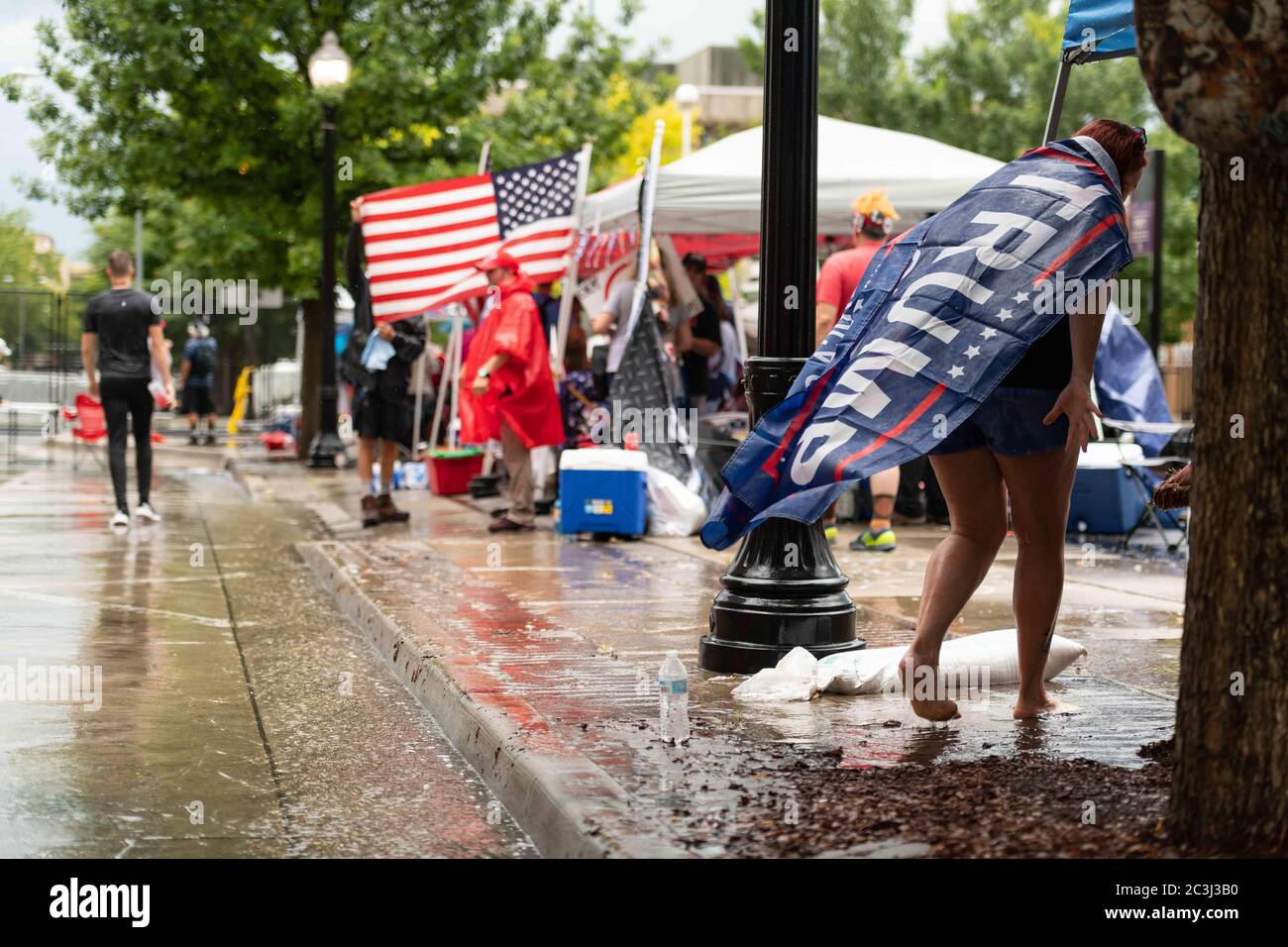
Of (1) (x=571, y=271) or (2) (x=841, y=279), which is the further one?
(1) (x=571, y=271)

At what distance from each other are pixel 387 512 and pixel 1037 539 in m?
8.61

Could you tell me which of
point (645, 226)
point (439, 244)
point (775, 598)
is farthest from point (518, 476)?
point (775, 598)

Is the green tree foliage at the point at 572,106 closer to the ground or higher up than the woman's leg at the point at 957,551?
higher up

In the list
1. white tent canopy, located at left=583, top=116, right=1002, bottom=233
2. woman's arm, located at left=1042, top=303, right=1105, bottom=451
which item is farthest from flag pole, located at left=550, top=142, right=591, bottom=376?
woman's arm, located at left=1042, top=303, right=1105, bottom=451

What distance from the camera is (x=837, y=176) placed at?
43.0 feet

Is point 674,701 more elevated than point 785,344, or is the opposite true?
point 785,344

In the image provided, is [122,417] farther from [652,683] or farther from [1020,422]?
[1020,422]

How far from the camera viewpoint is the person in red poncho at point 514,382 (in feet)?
39.6

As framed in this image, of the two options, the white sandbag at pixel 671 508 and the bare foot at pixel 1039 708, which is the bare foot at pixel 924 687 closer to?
the bare foot at pixel 1039 708

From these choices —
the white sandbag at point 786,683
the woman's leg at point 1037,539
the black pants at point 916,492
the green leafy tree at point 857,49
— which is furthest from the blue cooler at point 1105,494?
the green leafy tree at point 857,49

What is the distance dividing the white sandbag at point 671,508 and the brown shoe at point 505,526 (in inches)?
35.6

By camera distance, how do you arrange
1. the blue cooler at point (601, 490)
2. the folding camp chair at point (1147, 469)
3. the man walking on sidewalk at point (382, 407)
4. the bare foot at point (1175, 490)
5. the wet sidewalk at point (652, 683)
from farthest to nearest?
1. the man walking on sidewalk at point (382, 407)
2. the blue cooler at point (601, 490)
3. the folding camp chair at point (1147, 469)
4. the bare foot at point (1175, 490)
5. the wet sidewalk at point (652, 683)

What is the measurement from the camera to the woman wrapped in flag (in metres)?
4.91
